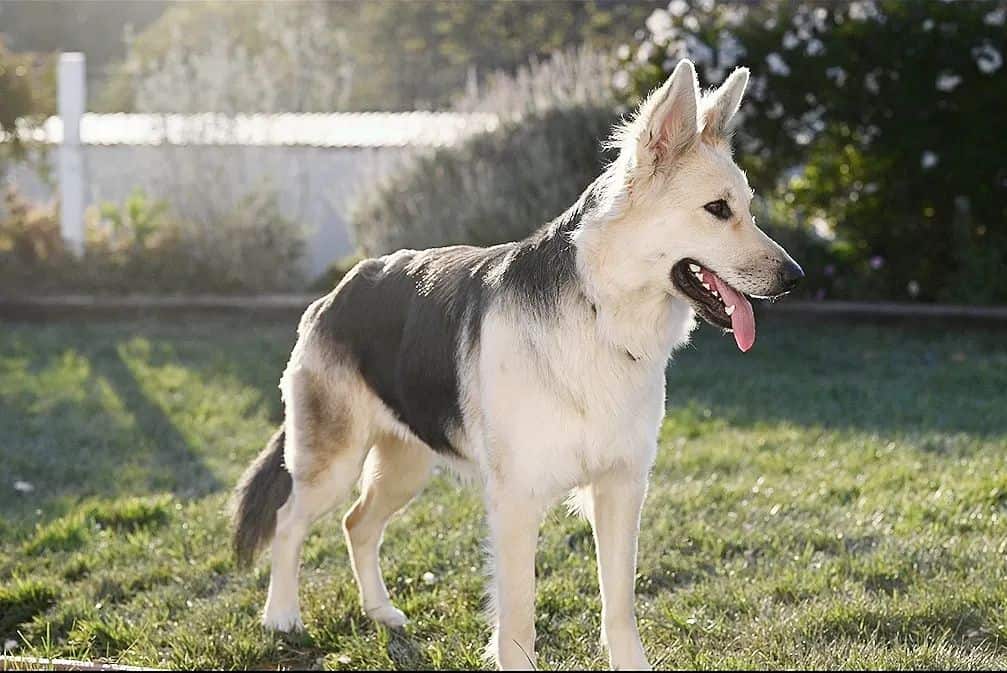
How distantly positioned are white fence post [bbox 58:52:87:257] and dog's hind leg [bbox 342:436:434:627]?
8.65 meters

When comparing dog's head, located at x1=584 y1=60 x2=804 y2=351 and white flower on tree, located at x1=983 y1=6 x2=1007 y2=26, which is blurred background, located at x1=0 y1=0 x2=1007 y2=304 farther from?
dog's head, located at x1=584 y1=60 x2=804 y2=351

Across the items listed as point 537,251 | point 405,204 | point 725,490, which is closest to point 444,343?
point 537,251

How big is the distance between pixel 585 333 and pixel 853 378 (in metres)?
5.63

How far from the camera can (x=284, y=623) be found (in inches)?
195

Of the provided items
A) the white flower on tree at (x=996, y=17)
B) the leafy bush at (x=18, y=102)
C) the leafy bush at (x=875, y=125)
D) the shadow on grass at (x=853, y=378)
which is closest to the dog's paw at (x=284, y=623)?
the shadow on grass at (x=853, y=378)

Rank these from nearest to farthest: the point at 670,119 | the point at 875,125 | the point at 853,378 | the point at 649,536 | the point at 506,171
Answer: the point at 670,119 < the point at 649,536 < the point at 853,378 < the point at 875,125 < the point at 506,171

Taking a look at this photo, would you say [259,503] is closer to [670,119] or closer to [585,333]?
[585,333]

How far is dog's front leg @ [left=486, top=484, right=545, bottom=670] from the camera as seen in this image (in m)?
4.09

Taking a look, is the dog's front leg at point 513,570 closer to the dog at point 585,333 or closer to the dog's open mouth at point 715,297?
the dog at point 585,333

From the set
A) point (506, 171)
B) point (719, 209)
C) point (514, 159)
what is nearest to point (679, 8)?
point (514, 159)

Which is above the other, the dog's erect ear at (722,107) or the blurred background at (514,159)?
the dog's erect ear at (722,107)

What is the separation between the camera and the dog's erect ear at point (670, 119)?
12.2ft

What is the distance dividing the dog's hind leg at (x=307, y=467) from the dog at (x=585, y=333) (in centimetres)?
19

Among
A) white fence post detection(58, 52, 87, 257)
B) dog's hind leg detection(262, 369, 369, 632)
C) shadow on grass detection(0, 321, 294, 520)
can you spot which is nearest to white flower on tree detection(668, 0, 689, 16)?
shadow on grass detection(0, 321, 294, 520)
